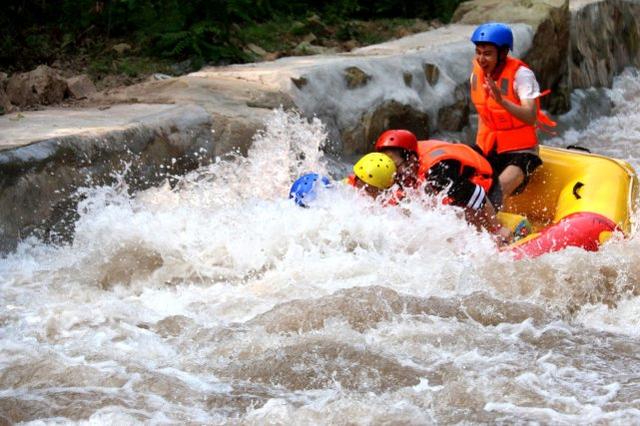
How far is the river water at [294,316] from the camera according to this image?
410cm

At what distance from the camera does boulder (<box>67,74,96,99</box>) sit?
26.3ft

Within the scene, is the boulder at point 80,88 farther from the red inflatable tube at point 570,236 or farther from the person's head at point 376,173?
the red inflatable tube at point 570,236

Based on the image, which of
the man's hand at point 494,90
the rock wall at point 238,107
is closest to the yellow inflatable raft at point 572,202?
the man's hand at point 494,90

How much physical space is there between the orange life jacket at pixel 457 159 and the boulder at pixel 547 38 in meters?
4.46

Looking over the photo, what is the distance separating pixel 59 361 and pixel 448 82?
5.70 m

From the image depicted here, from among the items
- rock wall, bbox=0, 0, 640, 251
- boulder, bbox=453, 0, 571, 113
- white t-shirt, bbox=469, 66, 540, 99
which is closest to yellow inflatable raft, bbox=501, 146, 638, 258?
white t-shirt, bbox=469, 66, 540, 99

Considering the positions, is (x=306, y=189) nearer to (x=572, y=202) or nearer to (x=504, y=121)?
(x=504, y=121)

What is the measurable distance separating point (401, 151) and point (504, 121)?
1.05 metres

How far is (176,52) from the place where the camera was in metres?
9.61

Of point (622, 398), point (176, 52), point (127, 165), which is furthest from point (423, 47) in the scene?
point (622, 398)

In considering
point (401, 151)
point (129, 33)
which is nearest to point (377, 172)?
point (401, 151)

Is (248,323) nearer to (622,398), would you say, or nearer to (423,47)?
(622,398)

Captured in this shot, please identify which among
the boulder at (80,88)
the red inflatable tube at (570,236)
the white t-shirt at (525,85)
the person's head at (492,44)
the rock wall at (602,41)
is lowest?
the rock wall at (602,41)

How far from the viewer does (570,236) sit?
6.03 meters
